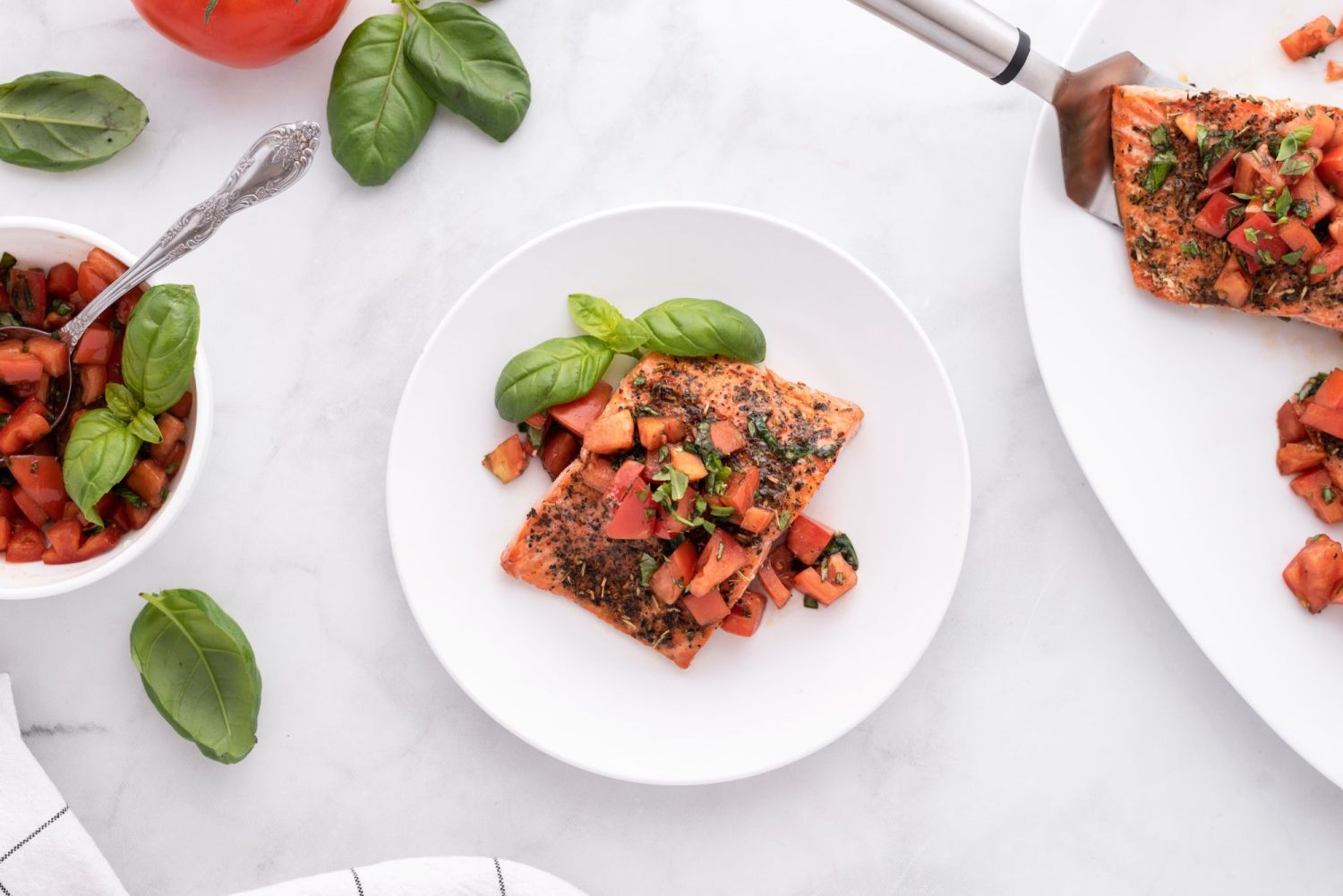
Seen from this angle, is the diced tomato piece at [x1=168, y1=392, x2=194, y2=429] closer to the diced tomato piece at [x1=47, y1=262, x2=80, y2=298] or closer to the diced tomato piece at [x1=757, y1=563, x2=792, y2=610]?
the diced tomato piece at [x1=47, y1=262, x2=80, y2=298]

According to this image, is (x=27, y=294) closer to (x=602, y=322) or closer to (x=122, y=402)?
(x=122, y=402)

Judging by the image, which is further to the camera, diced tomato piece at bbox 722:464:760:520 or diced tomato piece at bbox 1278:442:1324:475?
diced tomato piece at bbox 1278:442:1324:475

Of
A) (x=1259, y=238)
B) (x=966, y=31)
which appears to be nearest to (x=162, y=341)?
(x=966, y=31)

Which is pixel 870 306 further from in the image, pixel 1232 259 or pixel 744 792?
pixel 744 792

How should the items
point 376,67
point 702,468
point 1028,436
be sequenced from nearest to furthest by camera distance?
point 702,468
point 376,67
point 1028,436

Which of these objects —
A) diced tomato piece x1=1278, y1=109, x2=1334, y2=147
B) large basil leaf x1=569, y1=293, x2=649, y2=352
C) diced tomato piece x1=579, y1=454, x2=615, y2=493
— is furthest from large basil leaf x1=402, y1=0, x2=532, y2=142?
diced tomato piece x1=1278, y1=109, x2=1334, y2=147

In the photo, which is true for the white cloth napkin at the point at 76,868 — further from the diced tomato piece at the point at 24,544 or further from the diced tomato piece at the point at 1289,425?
the diced tomato piece at the point at 1289,425

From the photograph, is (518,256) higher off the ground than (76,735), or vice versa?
(518,256)

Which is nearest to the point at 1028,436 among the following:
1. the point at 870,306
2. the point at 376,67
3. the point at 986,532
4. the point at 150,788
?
the point at 986,532
